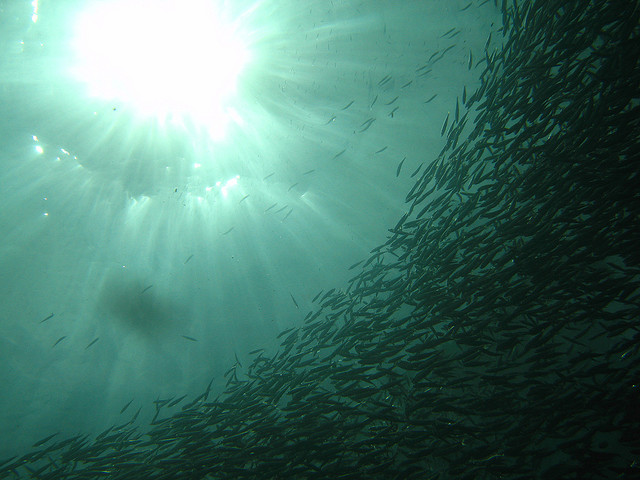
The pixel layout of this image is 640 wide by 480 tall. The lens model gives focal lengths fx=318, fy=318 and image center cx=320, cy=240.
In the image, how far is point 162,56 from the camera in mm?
9742

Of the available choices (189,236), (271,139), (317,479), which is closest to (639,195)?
(317,479)

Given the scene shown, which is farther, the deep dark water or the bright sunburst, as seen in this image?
the bright sunburst

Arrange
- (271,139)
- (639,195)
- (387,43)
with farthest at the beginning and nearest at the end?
(271,139) < (387,43) < (639,195)

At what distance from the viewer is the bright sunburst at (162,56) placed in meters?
8.76

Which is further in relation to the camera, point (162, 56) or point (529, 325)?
point (162, 56)

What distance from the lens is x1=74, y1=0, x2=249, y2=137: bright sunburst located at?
28.7 feet

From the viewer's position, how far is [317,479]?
5.78 metres

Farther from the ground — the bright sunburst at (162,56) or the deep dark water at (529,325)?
the bright sunburst at (162,56)

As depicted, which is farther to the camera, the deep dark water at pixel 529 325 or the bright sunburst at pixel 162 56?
the bright sunburst at pixel 162 56

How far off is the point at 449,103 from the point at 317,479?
14.2 m

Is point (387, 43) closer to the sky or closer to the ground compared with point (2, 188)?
closer to the ground

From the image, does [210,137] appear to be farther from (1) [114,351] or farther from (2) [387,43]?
(1) [114,351]

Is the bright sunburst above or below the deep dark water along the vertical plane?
above

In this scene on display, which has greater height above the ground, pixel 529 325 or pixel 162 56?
pixel 162 56
